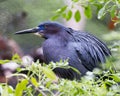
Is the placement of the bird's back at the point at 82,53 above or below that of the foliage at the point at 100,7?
below

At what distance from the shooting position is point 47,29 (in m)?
2.97

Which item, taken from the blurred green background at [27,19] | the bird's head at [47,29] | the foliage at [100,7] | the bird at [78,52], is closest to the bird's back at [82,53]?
the bird at [78,52]

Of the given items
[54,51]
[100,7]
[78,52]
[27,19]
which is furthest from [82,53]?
[27,19]

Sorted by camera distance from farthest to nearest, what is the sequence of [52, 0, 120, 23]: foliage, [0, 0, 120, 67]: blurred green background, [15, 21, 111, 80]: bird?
[0, 0, 120, 67]: blurred green background
[15, 21, 111, 80]: bird
[52, 0, 120, 23]: foliage

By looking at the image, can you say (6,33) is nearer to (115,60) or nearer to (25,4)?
(25,4)

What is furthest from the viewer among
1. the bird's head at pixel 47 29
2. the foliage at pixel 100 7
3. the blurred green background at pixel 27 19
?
the blurred green background at pixel 27 19

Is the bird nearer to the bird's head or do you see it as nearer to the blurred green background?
the bird's head

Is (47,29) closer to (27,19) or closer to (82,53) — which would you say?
(82,53)

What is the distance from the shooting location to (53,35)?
299 cm

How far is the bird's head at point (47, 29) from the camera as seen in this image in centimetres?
296

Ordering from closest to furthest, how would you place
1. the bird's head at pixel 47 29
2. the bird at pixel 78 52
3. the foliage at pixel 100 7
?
the foliage at pixel 100 7, the bird at pixel 78 52, the bird's head at pixel 47 29

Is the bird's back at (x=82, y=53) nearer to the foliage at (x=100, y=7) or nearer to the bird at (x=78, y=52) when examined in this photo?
the bird at (x=78, y=52)

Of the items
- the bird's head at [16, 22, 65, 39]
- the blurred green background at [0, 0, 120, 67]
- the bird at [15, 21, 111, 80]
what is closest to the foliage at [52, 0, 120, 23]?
the bird at [15, 21, 111, 80]

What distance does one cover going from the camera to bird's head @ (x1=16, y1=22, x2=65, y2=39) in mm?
2955
